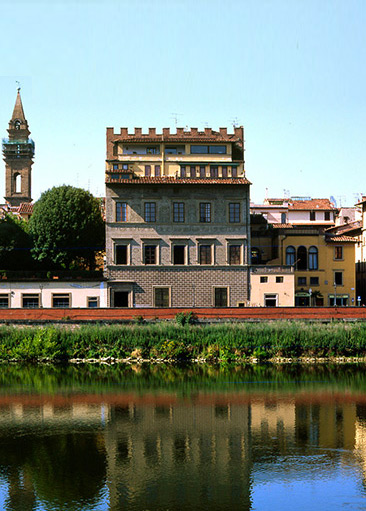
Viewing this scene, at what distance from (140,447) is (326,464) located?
6058 mm

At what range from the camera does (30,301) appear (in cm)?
4991

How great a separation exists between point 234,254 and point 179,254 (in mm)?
3882

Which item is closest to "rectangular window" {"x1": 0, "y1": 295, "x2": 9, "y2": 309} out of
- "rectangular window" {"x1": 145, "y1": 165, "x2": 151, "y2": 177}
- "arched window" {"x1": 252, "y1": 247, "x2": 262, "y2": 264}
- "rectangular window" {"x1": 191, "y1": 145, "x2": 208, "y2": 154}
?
"rectangular window" {"x1": 145, "y1": 165, "x2": 151, "y2": 177}

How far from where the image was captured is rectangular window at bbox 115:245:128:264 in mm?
51375

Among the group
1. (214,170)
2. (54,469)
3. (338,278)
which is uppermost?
(214,170)

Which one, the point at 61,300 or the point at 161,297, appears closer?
the point at 61,300

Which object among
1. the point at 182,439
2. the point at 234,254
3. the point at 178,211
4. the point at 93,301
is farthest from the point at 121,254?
the point at 182,439

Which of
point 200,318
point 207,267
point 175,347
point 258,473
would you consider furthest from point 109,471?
point 207,267

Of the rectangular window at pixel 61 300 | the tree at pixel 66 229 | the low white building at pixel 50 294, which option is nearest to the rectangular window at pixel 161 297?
the low white building at pixel 50 294

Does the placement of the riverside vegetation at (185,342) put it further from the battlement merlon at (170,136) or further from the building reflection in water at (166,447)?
the battlement merlon at (170,136)

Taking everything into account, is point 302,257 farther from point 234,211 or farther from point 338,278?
point 234,211

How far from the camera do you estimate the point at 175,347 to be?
42312mm

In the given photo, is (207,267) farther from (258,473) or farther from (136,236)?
(258,473)

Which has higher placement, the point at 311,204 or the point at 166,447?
the point at 311,204
